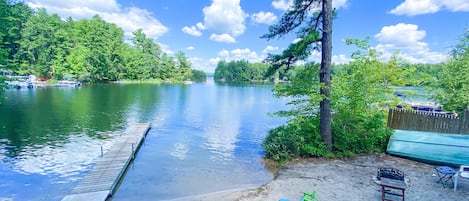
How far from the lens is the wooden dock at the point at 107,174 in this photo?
7.04 meters

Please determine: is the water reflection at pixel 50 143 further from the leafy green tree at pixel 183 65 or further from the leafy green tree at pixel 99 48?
the leafy green tree at pixel 183 65

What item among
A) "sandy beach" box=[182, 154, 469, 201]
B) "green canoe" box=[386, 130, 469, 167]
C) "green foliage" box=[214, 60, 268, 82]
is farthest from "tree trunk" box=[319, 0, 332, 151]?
"green foliage" box=[214, 60, 268, 82]

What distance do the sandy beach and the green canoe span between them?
0.32 m

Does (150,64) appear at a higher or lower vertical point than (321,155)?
higher

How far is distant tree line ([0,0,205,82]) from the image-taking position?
5034 centimetres

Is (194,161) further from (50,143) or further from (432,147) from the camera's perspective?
(432,147)

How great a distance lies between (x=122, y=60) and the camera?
208 ft

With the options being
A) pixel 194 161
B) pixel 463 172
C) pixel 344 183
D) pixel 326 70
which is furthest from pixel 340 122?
pixel 194 161

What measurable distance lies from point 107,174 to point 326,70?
860cm

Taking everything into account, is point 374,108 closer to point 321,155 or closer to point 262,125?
point 321,155

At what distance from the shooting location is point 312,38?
870 centimetres

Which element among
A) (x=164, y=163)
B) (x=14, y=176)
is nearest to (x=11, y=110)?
(x=14, y=176)

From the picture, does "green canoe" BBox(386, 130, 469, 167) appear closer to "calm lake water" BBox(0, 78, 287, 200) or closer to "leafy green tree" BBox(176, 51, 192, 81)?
"calm lake water" BBox(0, 78, 287, 200)

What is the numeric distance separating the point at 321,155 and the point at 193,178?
5.06m
